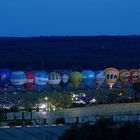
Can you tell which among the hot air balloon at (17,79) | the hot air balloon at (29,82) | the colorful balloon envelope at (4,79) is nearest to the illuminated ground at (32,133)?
the hot air balloon at (17,79)

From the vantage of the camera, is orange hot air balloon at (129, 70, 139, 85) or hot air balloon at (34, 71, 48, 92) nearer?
hot air balloon at (34, 71, 48, 92)

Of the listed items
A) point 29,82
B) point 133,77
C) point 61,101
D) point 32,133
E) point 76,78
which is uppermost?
point 133,77

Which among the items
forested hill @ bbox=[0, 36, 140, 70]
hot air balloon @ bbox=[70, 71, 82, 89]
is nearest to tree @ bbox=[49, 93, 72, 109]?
hot air balloon @ bbox=[70, 71, 82, 89]

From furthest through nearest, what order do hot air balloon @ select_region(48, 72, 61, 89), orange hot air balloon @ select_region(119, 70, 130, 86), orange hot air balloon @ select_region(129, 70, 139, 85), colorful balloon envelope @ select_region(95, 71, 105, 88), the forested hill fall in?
1. the forested hill
2. orange hot air balloon @ select_region(119, 70, 130, 86)
3. orange hot air balloon @ select_region(129, 70, 139, 85)
4. colorful balloon envelope @ select_region(95, 71, 105, 88)
5. hot air balloon @ select_region(48, 72, 61, 89)

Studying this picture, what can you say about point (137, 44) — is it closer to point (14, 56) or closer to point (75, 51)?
point (75, 51)

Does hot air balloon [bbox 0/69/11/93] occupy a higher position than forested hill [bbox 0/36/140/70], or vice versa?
forested hill [bbox 0/36/140/70]

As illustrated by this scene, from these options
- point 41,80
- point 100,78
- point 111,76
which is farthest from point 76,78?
point 41,80

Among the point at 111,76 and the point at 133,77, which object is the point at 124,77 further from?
the point at 111,76

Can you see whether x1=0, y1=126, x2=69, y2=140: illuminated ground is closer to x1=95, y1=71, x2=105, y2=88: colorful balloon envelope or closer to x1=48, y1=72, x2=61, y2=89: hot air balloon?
x1=48, y1=72, x2=61, y2=89: hot air balloon

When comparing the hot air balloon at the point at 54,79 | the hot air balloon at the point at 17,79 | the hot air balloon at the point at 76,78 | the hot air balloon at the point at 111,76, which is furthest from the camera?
the hot air balloon at the point at 111,76

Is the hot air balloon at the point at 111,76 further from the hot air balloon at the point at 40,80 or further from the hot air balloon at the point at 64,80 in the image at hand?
the hot air balloon at the point at 40,80

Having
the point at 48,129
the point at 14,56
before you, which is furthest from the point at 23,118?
the point at 14,56
